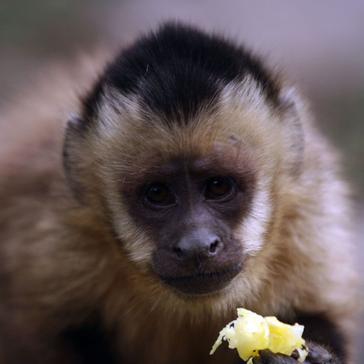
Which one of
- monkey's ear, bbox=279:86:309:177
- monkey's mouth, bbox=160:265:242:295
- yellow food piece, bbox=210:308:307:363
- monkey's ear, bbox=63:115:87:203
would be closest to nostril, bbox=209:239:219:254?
monkey's mouth, bbox=160:265:242:295

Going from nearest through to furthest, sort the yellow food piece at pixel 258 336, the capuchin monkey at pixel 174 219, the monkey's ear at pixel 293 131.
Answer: the yellow food piece at pixel 258 336 → the capuchin monkey at pixel 174 219 → the monkey's ear at pixel 293 131

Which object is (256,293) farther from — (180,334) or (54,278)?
(54,278)

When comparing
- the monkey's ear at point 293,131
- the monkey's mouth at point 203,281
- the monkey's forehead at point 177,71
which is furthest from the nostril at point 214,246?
the monkey's ear at point 293,131

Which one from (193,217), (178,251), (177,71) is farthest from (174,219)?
(177,71)

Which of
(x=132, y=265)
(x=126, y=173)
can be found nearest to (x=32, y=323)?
(x=132, y=265)

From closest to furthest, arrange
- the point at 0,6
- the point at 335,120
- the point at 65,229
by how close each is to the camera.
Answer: the point at 65,229 → the point at 335,120 → the point at 0,6

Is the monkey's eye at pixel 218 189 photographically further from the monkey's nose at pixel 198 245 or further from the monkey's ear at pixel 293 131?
the monkey's ear at pixel 293 131

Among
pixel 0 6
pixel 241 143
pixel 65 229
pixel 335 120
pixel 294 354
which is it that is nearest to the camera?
pixel 294 354
